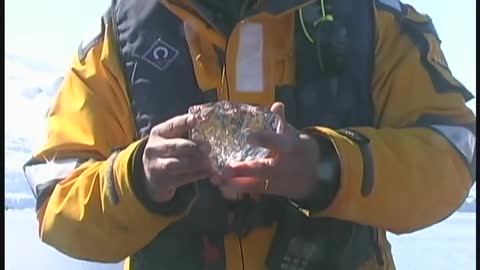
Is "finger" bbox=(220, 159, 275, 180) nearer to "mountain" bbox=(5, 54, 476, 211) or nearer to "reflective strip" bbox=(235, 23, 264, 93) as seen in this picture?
"reflective strip" bbox=(235, 23, 264, 93)

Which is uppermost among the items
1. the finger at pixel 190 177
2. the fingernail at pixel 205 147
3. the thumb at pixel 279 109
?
the thumb at pixel 279 109

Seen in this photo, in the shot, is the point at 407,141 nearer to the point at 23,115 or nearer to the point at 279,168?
the point at 279,168

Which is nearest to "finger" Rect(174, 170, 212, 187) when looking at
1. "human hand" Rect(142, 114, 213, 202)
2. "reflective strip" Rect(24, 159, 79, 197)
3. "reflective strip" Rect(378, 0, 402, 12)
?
"human hand" Rect(142, 114, 213, 202)

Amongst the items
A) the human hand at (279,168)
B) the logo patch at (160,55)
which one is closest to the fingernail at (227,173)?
the human hand at (279,168)

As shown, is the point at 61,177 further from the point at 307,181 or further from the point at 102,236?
the point at 307,181

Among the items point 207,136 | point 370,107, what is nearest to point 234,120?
point 207,136

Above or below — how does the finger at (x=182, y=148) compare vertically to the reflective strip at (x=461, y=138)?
above

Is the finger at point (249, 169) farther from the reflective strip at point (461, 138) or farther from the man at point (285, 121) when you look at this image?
the reflective strip at point (461, 138)

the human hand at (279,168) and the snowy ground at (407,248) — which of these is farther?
the snowy ground at (407,248)
